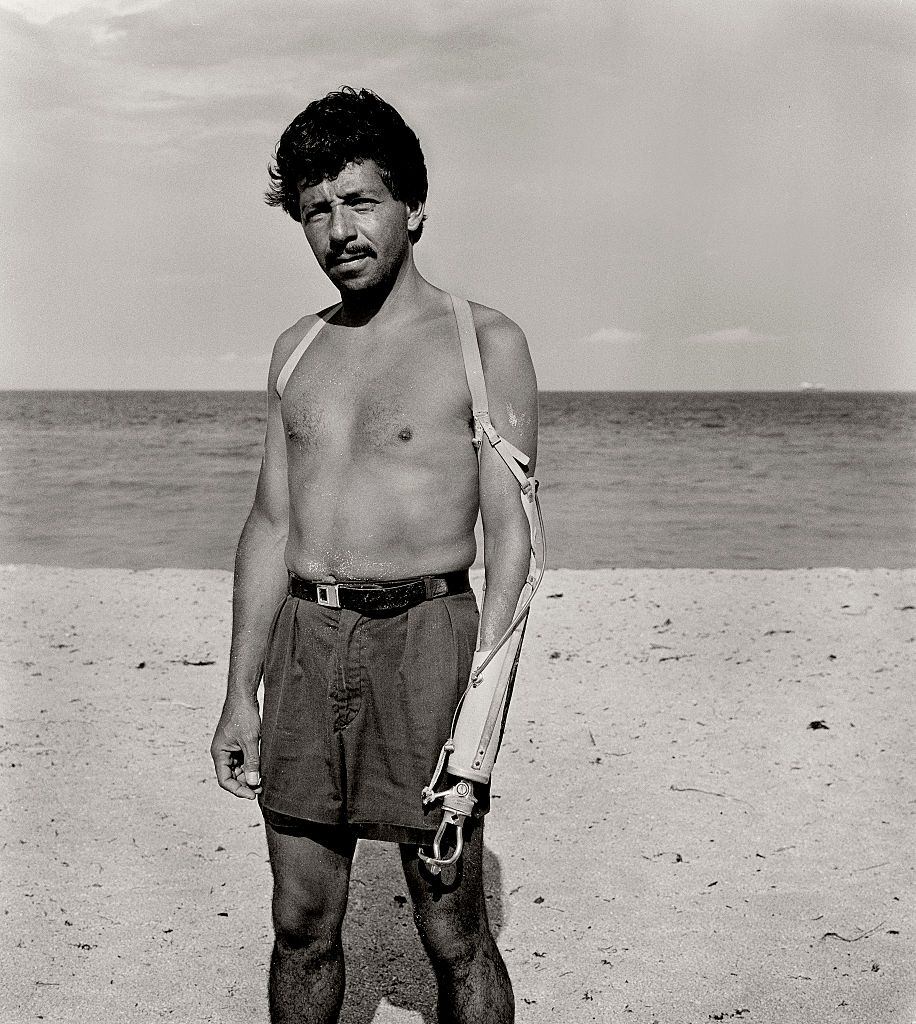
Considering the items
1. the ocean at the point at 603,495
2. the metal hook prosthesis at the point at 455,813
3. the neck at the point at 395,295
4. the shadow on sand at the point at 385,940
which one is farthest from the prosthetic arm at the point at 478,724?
the ocean at the point at 603,495

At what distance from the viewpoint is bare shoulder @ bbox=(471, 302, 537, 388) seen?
2479mm

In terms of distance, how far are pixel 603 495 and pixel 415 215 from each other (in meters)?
16.9

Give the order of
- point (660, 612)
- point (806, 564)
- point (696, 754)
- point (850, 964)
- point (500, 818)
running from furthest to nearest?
point (806, 564) < point (660, 612) < point (696, 754) < point (500, 818) < point (850, 964)

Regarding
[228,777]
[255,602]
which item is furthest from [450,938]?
[255,602]

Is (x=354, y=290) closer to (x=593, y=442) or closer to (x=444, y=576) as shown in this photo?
(x=444, y=576)

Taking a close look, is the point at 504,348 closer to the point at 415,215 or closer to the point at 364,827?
the point at 415,215

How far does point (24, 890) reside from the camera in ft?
13.2

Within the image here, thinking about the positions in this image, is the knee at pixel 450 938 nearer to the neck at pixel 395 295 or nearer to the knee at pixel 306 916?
the knee at pixel 306 916

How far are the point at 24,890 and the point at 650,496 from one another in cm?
1611

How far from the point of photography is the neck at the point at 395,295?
2.64 metres

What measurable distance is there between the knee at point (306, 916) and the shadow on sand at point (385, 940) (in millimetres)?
882

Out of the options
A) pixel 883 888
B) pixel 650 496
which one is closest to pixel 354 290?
pixel 883 888

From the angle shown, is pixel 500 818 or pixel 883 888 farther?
pixel 500 818

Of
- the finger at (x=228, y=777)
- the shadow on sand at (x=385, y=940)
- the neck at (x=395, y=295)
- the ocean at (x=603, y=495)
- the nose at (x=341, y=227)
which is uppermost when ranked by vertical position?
the nose at (x=341, y=227)
